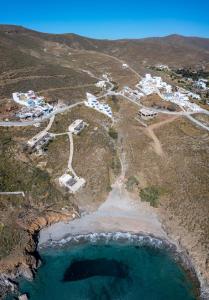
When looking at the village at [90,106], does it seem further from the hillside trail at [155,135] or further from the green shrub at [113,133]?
the green shrub at [113,133]

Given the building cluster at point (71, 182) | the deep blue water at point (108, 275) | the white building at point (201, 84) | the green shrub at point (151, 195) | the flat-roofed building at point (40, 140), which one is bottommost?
the deep blue water at point (108, 275)

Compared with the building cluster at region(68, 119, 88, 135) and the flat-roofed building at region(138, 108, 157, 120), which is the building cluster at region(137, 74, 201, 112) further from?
the building cluster at region(68, 119, 88, 135)

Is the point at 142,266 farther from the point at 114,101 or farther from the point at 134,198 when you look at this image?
the point at 114,101

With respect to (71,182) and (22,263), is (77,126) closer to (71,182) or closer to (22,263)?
(71,182)

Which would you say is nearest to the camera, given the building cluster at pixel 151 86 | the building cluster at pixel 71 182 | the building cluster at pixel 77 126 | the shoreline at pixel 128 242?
the shoreline at pixel 128 242

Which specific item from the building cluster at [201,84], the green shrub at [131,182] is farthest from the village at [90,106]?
the building cluster at [201,84]

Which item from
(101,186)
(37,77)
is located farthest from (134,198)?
(37,77)
